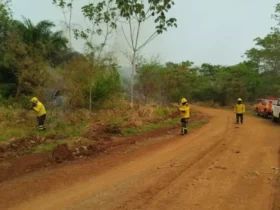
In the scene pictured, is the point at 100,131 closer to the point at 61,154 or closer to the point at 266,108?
the point at 61,154

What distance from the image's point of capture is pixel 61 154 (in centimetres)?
973

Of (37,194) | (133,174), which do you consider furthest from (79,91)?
(37,194)

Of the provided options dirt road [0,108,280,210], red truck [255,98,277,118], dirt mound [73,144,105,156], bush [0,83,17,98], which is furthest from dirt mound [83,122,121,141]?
red truck [255,98,277,118]

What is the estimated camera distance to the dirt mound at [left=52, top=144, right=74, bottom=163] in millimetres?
9522

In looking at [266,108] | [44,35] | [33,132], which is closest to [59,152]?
[33,132]

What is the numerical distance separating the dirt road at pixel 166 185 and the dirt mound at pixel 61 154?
982 millimetres

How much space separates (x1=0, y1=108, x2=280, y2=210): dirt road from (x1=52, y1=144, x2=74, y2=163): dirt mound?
982 millimetres

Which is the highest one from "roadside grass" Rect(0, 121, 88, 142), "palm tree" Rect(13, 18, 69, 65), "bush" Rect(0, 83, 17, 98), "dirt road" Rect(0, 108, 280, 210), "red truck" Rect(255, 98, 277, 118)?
"palm tree" Rect(13, 18, 69, 65)

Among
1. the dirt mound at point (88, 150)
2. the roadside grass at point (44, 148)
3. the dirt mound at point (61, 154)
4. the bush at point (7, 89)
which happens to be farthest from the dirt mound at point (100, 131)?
the bush at point (7, 89)

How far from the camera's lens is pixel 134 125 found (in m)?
17.1

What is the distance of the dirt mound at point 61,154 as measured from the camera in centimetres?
952

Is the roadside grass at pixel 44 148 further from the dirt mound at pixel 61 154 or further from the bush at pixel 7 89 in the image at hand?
the bush at pixel 7 89

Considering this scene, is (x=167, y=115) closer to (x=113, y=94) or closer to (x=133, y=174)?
(x=113, y=94)

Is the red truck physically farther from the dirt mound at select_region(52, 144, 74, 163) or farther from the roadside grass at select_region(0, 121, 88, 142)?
the dirt mound at select_region(52, 144, 74, 163)
